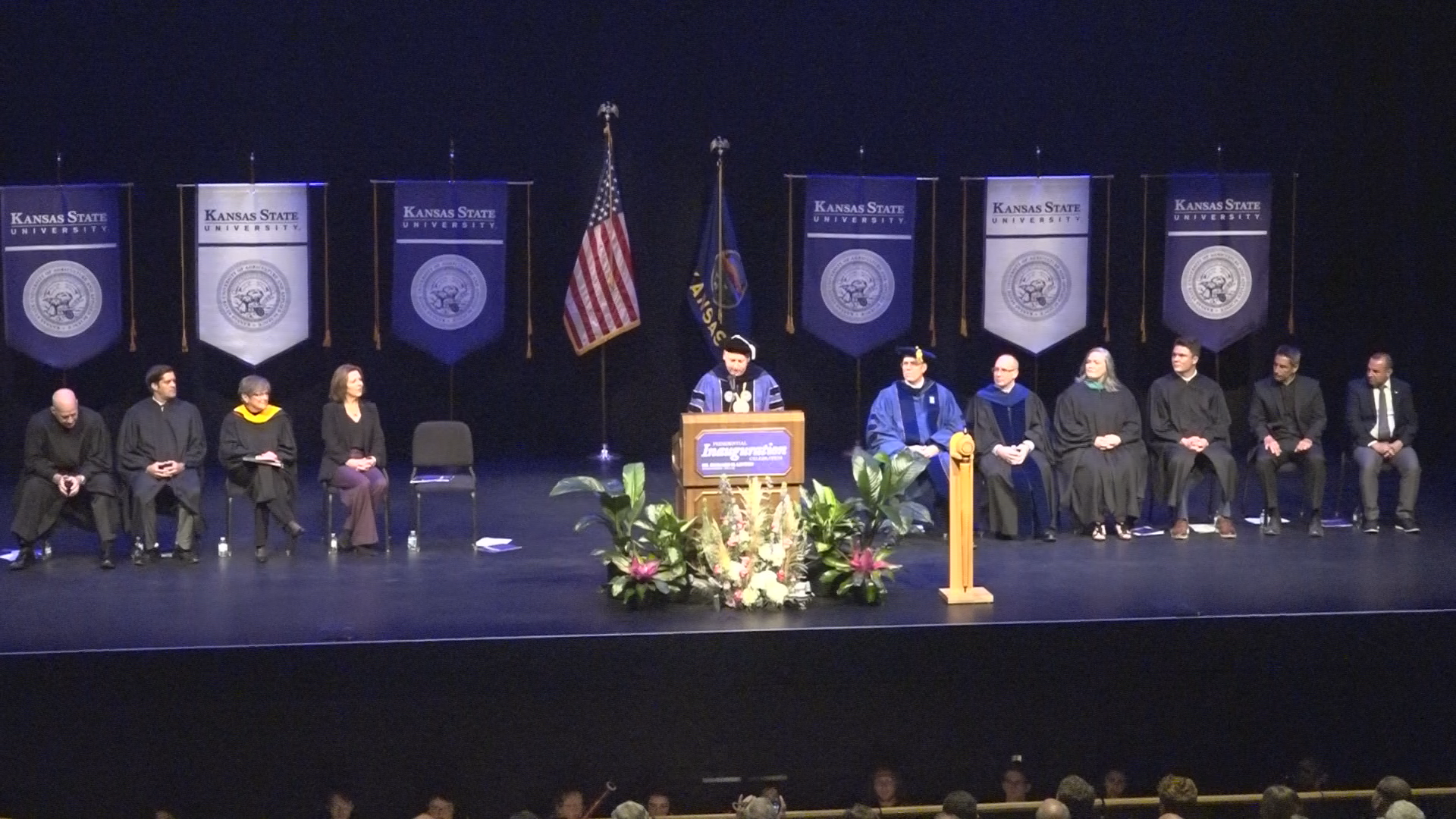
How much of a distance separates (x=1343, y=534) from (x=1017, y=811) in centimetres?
343

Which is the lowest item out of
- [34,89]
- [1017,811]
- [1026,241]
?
[1017,811]

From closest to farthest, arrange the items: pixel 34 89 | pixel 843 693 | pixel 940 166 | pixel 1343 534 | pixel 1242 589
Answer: pixel 843 693 < pixel 1242 589 < pixel 1343 534 < pixel 34 89 < pixel 940 166

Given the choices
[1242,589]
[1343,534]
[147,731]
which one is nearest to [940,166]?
[1343,534]

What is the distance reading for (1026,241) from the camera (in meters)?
11.3

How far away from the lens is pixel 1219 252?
36.8ft

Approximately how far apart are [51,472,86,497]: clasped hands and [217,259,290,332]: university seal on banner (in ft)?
7.29

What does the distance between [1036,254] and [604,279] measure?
2.90 meters

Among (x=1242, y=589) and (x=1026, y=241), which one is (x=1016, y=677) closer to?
(x=1242, y=589)

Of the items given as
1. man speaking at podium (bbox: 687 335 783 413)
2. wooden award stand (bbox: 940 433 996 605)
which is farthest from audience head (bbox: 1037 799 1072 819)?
man speaking at podium (bbox: 687 335 783 413)

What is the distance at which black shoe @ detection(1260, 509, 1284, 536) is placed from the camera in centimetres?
944

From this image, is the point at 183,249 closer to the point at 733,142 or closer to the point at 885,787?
the point at 733,142

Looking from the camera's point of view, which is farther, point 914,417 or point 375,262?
point 375,262

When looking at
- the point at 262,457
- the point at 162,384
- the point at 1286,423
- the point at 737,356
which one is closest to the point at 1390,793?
the point at 1286,423

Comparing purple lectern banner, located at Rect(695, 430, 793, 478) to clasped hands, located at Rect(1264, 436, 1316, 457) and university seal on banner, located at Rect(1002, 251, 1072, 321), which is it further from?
university seal on banner, located at Rect(1002, 251, 1072, 321)
